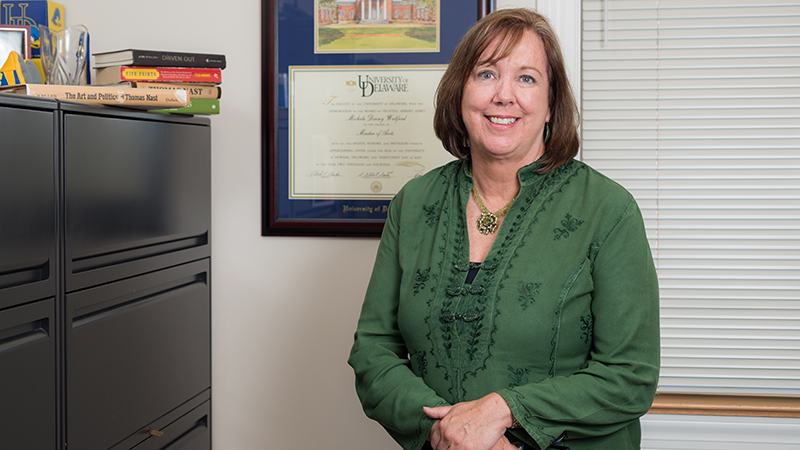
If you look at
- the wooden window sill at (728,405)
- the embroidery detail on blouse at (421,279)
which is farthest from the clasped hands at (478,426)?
the wooden window sill at (728,405)

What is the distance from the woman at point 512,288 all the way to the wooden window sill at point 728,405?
2.16ft

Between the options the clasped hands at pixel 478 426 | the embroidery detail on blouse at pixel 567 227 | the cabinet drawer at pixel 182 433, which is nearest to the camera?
the clasped hands at pixel 478 426

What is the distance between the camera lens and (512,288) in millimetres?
1250

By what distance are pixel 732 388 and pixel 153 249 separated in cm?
175

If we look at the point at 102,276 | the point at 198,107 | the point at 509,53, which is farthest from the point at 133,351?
the point at 509,53

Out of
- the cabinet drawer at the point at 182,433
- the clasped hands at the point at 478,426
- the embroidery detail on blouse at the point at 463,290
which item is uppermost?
the embroidery detail on blouse at the point at 463,290

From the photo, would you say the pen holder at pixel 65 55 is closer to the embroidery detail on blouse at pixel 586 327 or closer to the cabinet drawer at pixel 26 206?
the cabinet drawer at pixel 26 206

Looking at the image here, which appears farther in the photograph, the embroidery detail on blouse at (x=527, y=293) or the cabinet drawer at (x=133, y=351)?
the cabinet drawer at (x=133, y=351)

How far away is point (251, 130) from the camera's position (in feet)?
6.66

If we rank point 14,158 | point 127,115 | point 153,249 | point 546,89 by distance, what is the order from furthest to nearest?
point 153,249
point 127,115
point 546,89
point 14,158

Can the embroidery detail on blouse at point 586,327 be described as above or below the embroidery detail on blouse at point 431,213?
below

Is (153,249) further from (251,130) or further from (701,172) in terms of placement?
(701,172)

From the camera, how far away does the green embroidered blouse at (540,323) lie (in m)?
1.19

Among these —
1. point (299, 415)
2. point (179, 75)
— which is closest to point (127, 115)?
point (179, 75)
